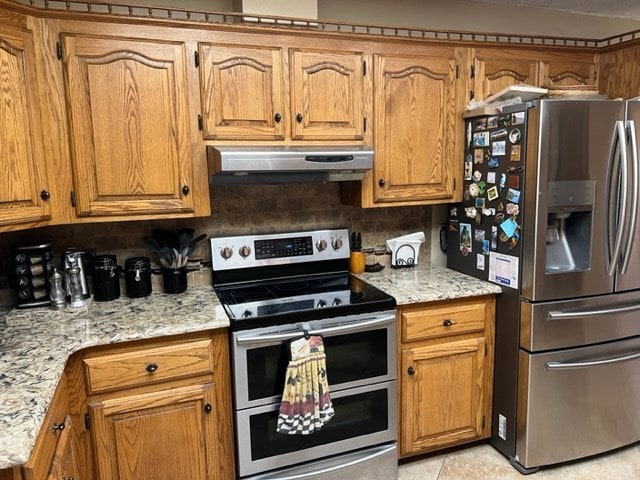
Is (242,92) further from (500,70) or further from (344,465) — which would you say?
(344,465)

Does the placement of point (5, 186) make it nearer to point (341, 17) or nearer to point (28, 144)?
point (28, 144)

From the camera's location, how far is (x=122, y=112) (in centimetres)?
194

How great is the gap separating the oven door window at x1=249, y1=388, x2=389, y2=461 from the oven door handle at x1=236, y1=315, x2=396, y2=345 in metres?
0.31

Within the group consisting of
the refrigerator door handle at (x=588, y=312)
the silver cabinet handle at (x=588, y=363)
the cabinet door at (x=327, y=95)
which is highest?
the cabinet door at (x=327, y=95)

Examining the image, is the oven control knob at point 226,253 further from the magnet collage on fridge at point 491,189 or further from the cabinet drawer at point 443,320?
the magnet collage on fridge at point 491,189

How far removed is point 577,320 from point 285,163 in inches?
58.9

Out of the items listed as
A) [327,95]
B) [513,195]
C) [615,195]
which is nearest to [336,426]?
[513,195]

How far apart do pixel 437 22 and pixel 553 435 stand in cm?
228

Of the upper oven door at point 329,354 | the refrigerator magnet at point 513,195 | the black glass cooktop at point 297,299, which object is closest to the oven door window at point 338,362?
the upper oven door at point 329,354

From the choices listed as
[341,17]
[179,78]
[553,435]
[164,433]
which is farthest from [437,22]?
[164,433]

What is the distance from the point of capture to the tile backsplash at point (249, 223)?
2.20 m

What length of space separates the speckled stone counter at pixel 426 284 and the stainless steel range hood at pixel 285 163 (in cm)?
59

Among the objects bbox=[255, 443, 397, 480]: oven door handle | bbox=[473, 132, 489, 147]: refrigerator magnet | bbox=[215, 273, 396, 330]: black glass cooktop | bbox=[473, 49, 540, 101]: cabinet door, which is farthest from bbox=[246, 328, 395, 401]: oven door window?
bbox=[473, 49, 540, 101]: cabinet door

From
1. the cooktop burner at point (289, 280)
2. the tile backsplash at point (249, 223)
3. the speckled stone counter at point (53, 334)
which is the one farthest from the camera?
the tile backsplash at point (249, 223)
